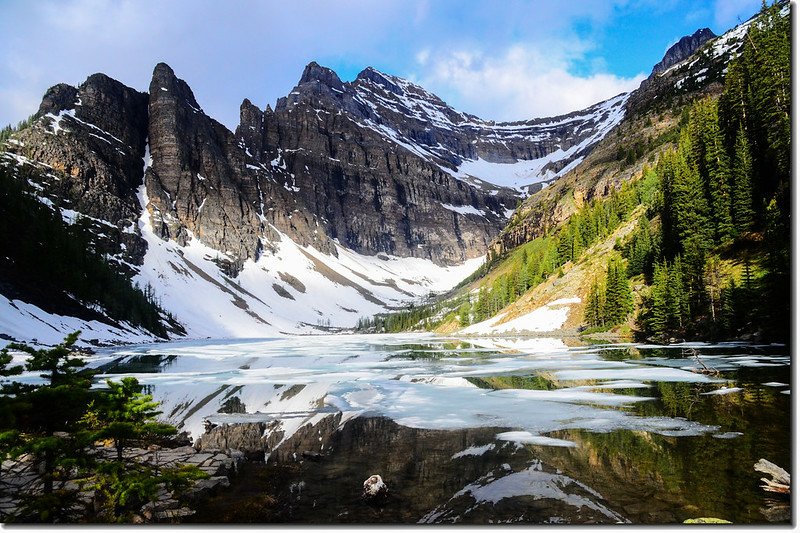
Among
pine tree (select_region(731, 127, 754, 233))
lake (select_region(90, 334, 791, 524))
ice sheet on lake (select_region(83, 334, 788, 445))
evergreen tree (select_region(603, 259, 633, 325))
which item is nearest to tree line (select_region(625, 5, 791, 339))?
pine tree (select_region(731, 127, 754, 233))

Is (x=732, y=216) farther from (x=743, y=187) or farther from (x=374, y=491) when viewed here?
(x=374, y=491)

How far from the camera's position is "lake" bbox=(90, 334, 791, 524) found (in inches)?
334

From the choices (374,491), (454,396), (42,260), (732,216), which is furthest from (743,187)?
(42,260)

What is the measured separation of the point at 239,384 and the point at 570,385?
2173cm

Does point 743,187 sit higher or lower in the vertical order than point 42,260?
higher

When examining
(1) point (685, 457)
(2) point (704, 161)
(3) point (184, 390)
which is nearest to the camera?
(1) point (685, 457)

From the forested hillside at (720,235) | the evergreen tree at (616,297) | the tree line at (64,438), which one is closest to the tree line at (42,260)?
the tree line at (64,438)

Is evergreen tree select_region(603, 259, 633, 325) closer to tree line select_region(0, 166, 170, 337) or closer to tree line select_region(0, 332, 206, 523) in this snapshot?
tree line select_region(0, 332, 206, 523)

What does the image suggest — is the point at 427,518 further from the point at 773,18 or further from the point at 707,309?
the point at 773,18

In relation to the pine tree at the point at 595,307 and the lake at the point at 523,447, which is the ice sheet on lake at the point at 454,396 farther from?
the pine tree at the point at 595,307

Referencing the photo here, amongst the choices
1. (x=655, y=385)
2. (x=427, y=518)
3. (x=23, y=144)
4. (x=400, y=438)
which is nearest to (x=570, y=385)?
(x=655, y=385)

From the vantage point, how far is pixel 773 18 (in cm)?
4412

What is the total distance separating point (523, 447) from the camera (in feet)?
40.8

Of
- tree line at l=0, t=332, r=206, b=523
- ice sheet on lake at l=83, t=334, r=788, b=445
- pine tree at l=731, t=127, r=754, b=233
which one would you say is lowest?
ice sheet on lake at l=83, t=334, r=788, b=445
